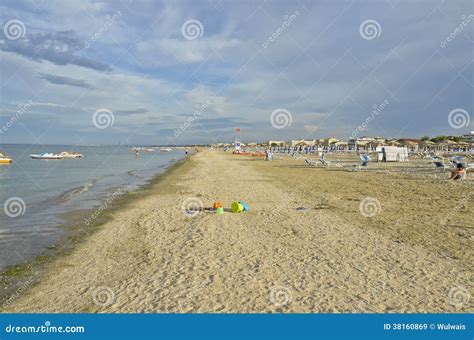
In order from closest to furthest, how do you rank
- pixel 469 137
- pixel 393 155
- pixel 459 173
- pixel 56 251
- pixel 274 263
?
1. pixel 274 263
2. pixel 56 251
3. pixel 459 173
4. pixel 393 155
5. pixel 469 137

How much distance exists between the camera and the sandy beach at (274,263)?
4.71 meters

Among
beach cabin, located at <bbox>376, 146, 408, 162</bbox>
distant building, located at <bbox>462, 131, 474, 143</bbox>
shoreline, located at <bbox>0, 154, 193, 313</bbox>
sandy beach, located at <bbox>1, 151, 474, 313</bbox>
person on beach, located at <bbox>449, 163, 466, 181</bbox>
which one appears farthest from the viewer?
distant building, located at <bbox>462, 131, 474, 143</bbox>

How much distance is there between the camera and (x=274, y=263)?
616cm

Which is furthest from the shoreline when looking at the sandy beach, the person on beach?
the person on beach

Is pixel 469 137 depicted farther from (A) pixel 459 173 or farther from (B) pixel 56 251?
(B) pixel 56 251

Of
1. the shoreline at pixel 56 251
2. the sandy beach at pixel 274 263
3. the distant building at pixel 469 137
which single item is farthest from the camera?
the distant building at pixel 469 137

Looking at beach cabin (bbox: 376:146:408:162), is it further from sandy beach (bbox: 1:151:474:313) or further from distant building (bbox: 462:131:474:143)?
distant building (bbox: 462:131:474:143)

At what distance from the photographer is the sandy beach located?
15.5ft

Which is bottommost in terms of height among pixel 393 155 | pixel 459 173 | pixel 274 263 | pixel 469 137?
pixel 274 263

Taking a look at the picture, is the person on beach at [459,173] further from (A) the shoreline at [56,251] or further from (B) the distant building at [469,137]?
(B) the distant building at [469,137]

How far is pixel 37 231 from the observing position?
10.1m

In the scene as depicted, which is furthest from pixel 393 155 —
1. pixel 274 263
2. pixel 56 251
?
pixel 56 251

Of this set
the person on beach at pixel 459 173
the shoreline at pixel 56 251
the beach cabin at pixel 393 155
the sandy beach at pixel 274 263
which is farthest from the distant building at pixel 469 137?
the shoreline at pixel 56 251
